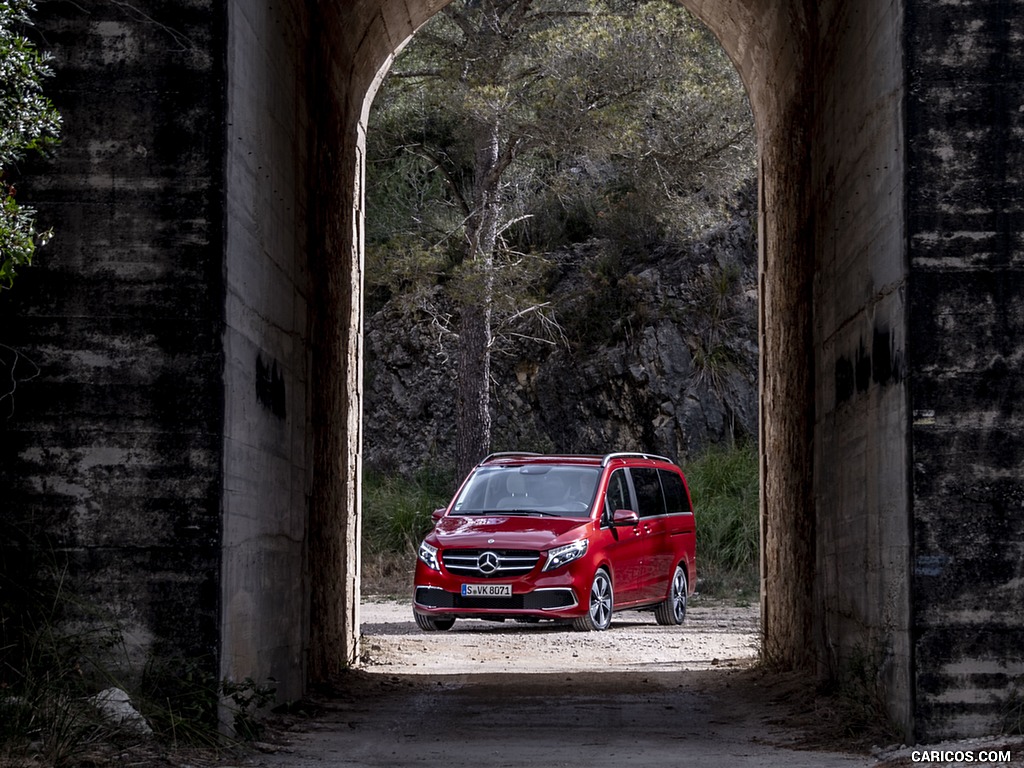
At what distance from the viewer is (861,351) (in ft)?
25.3

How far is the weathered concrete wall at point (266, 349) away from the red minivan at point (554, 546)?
448 cm

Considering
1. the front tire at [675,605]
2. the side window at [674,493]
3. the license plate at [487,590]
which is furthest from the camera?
the side window at [674,493]

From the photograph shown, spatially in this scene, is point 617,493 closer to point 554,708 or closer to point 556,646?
point 556,646

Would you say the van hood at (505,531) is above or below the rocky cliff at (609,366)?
below

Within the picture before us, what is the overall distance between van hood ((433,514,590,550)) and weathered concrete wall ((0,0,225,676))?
6.95 meters

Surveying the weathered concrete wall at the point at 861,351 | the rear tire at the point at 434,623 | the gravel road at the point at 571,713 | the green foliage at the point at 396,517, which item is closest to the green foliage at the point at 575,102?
the green foliage at the point at 396,517

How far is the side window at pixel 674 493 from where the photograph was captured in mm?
16344

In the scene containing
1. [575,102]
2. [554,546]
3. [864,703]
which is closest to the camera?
[864,703]

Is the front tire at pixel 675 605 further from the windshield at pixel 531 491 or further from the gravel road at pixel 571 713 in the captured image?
the windshield at pixel 531 491

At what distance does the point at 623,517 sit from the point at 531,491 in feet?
3.32

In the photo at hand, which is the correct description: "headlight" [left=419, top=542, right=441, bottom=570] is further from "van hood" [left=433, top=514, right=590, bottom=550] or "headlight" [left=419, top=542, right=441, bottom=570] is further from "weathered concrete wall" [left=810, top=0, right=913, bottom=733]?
"weathered concrete wall" [left=810, top=0, right=913, bottom=733]

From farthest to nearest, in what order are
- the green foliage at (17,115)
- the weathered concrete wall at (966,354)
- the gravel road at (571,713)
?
the gravel road at (571,713) → the weathered concrete wall at (966,354) → the green foliage at (17,115)

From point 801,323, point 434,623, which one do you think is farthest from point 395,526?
point 801,323

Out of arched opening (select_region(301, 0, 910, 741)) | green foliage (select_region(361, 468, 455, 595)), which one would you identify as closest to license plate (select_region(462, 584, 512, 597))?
arched opening (select_region(301, 0, 910, 741))
